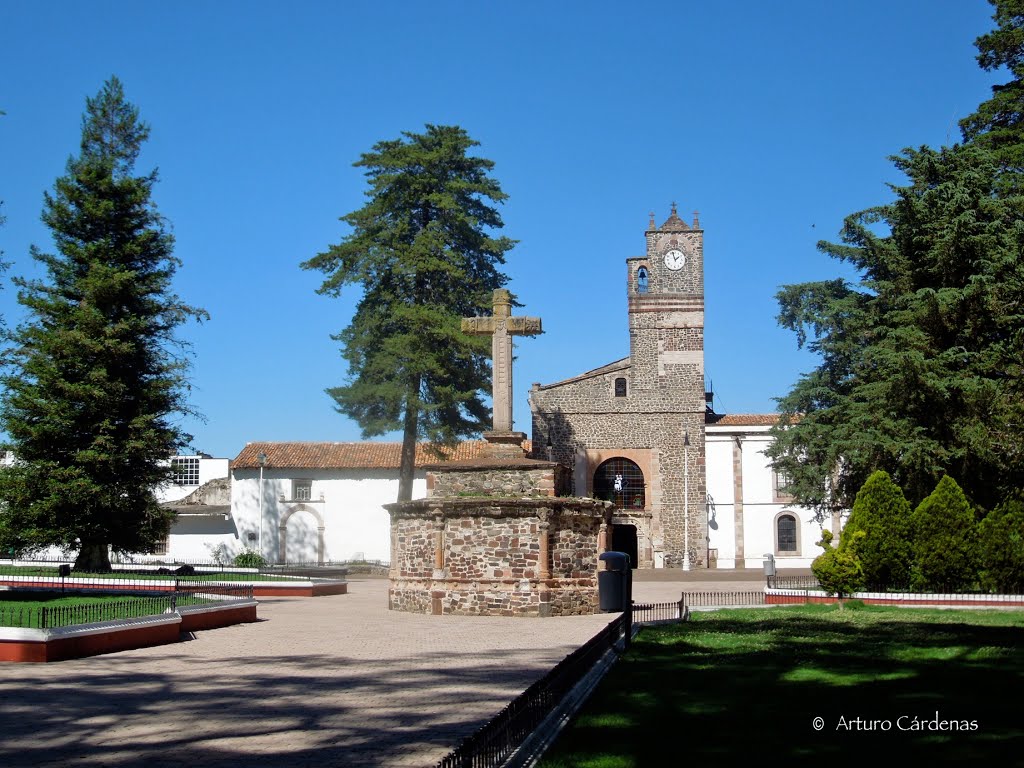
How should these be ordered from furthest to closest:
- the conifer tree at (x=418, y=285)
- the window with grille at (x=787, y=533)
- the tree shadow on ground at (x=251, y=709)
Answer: the window with grille at (x=787, y=533)
the conifer tree at (x=418, y=285)
the tree shadow on ground at (x=251, y=709)

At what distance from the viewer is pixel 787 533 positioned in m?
44.3

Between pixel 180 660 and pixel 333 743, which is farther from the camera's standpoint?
pixel 180 660

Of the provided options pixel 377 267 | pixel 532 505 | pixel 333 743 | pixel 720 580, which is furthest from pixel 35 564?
pixel 333 743

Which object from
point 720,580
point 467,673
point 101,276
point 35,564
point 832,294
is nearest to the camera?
point 467,673

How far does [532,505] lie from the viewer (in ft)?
61.3

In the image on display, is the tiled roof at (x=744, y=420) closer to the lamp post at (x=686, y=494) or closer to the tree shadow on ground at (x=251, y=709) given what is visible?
the lamp post at (x=686, y=494)

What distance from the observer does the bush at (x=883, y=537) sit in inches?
882

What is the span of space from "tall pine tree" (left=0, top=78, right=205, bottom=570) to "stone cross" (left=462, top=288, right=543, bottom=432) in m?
11.2

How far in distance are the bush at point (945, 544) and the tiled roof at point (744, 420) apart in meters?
22.4

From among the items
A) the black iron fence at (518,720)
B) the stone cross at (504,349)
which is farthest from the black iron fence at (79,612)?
the stone cross at (504,349)

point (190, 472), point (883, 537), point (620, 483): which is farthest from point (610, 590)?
A: point (190, 472)

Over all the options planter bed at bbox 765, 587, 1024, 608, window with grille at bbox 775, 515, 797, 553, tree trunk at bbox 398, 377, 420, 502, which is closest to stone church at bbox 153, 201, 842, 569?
window with grille at bbox 775, 515, 797, 553

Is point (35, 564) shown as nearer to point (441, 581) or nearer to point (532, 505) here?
point (441, 581)

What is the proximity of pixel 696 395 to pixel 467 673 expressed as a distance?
3543 centimetres
